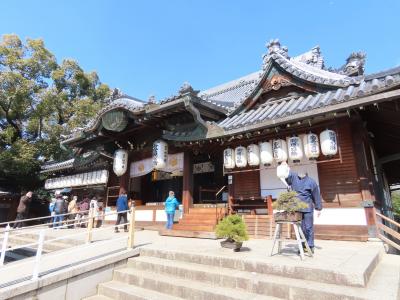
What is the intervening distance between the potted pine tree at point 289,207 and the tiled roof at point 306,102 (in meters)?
3.76

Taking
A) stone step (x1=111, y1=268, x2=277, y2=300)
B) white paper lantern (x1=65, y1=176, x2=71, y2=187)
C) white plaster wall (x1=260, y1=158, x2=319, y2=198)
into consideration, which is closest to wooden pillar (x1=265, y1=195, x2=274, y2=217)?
white plaster wall (x1=260, y1=158, x2=319, y2=198)

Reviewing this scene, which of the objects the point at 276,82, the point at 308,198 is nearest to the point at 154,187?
the point at 276,82

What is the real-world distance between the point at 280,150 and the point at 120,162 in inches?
353

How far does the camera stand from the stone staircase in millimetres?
4379

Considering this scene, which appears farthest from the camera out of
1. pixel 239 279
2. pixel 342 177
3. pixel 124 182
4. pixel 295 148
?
pixel 124 182

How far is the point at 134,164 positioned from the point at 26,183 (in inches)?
497

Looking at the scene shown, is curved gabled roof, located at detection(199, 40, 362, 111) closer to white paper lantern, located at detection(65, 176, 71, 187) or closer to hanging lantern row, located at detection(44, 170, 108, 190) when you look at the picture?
hanging lantern row, located at detection(44, 170, 108, 190)

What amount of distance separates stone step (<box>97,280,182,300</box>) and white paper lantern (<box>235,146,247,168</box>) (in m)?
6.14

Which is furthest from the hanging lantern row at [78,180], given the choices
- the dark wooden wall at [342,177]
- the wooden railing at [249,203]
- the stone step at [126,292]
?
the dark wooden wall at [342,177]

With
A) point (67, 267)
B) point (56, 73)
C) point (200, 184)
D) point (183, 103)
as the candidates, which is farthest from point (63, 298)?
point (56, 73)

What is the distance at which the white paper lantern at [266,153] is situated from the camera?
33.4 feet

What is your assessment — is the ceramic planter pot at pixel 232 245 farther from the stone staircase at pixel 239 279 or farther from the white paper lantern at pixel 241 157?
the white paper lantern at pixel 241 157

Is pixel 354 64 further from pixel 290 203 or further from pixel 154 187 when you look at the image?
pixel 154 187

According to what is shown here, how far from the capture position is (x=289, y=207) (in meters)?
6.07
